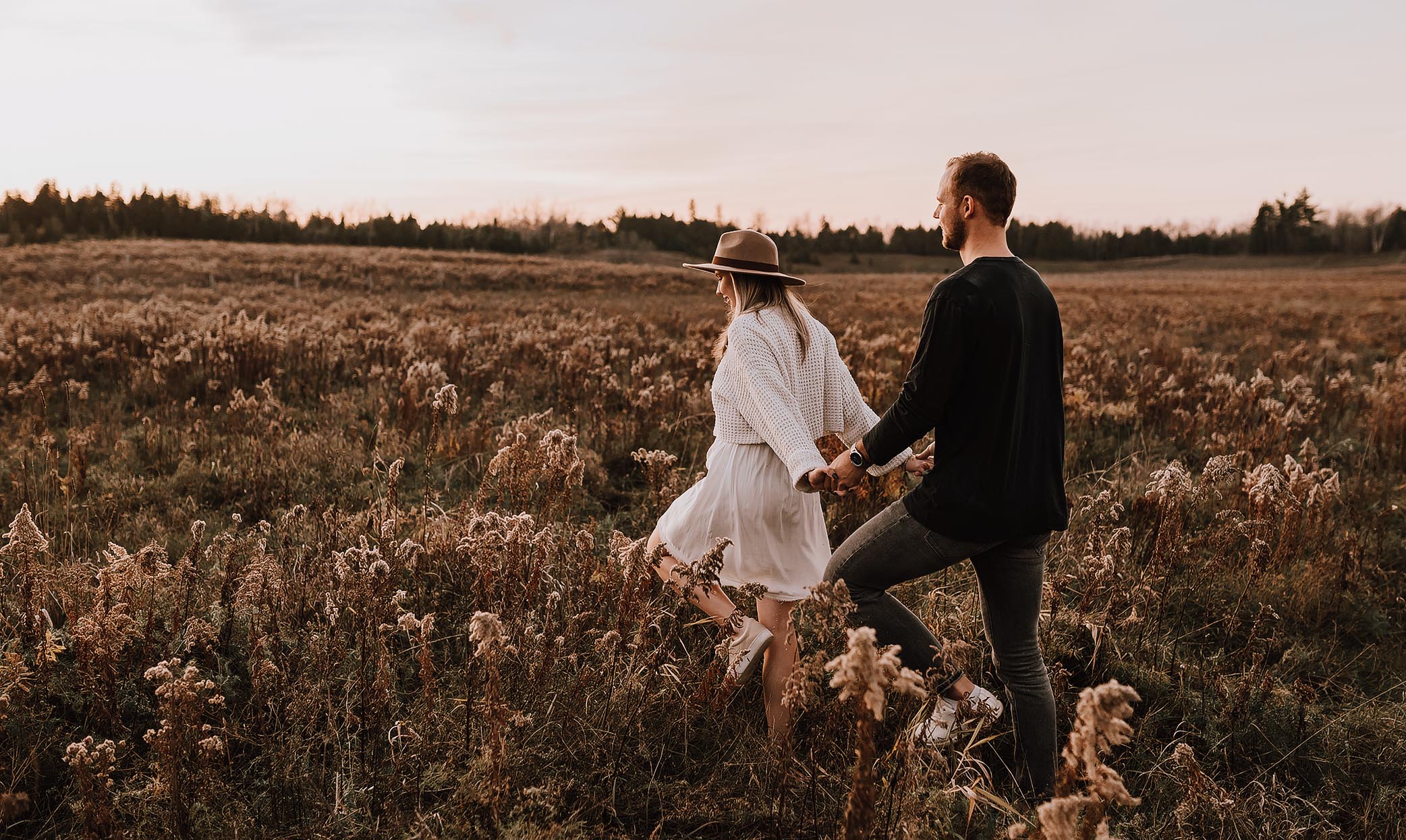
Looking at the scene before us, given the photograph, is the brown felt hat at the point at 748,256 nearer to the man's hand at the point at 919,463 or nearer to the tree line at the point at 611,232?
the man's hand at the point at 919,463

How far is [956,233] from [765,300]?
85 centimetres

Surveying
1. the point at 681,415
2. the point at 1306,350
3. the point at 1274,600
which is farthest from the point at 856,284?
the point at 1274,600

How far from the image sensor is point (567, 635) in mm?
3357

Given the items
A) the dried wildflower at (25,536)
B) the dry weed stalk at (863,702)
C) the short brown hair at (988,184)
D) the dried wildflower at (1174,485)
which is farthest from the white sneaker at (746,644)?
the dried wildflower at (25,536)

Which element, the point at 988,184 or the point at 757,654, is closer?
the point at 988,184

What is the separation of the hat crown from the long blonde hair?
76mm

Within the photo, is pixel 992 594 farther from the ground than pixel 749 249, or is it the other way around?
pixel 749 249

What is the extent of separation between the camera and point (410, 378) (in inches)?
295

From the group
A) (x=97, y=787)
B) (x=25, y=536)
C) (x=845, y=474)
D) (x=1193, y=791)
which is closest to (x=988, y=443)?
(x=845, y=474)

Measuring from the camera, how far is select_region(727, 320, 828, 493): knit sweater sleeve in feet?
9.84

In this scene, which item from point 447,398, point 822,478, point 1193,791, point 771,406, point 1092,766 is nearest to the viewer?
point 1092,766

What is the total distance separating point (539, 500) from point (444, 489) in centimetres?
84

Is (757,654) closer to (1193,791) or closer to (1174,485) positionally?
(1193,791)

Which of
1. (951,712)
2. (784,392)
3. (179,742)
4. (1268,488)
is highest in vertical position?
(784,392)
